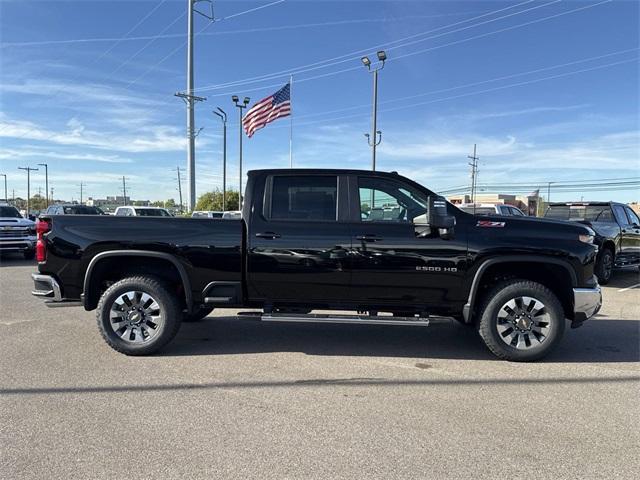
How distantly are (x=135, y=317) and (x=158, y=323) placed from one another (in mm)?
261

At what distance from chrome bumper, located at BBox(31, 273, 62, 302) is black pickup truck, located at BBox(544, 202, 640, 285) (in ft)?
33.0

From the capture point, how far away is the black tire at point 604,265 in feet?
35.0

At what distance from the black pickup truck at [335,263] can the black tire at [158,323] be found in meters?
0.01

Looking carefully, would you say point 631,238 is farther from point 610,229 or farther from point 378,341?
point 378,341

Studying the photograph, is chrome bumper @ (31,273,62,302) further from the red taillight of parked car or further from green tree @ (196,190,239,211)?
green tree @ (196,190,239,211)

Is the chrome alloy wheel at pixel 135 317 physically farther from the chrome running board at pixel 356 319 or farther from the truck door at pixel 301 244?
the chrome running board at pixel 356 319

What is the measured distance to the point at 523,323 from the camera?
5.05 metres

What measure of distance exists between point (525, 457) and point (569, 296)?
2.49m

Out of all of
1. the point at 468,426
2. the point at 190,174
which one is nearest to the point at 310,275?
the point at 468,426

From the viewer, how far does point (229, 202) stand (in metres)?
67.6

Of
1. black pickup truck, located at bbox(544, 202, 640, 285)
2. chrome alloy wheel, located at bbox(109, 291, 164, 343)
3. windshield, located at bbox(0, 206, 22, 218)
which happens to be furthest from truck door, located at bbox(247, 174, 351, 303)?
windshield, located at bbox(0, 206, 22, 218)

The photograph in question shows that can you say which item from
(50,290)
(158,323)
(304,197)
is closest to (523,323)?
(304,197)

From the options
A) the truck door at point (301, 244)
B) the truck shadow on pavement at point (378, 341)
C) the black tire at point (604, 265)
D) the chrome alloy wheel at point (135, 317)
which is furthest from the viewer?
the black tire at point (604, 265)

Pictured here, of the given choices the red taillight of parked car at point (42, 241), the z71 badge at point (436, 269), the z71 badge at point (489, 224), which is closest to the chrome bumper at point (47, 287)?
the red taillight of parked car at point (42, 241)
